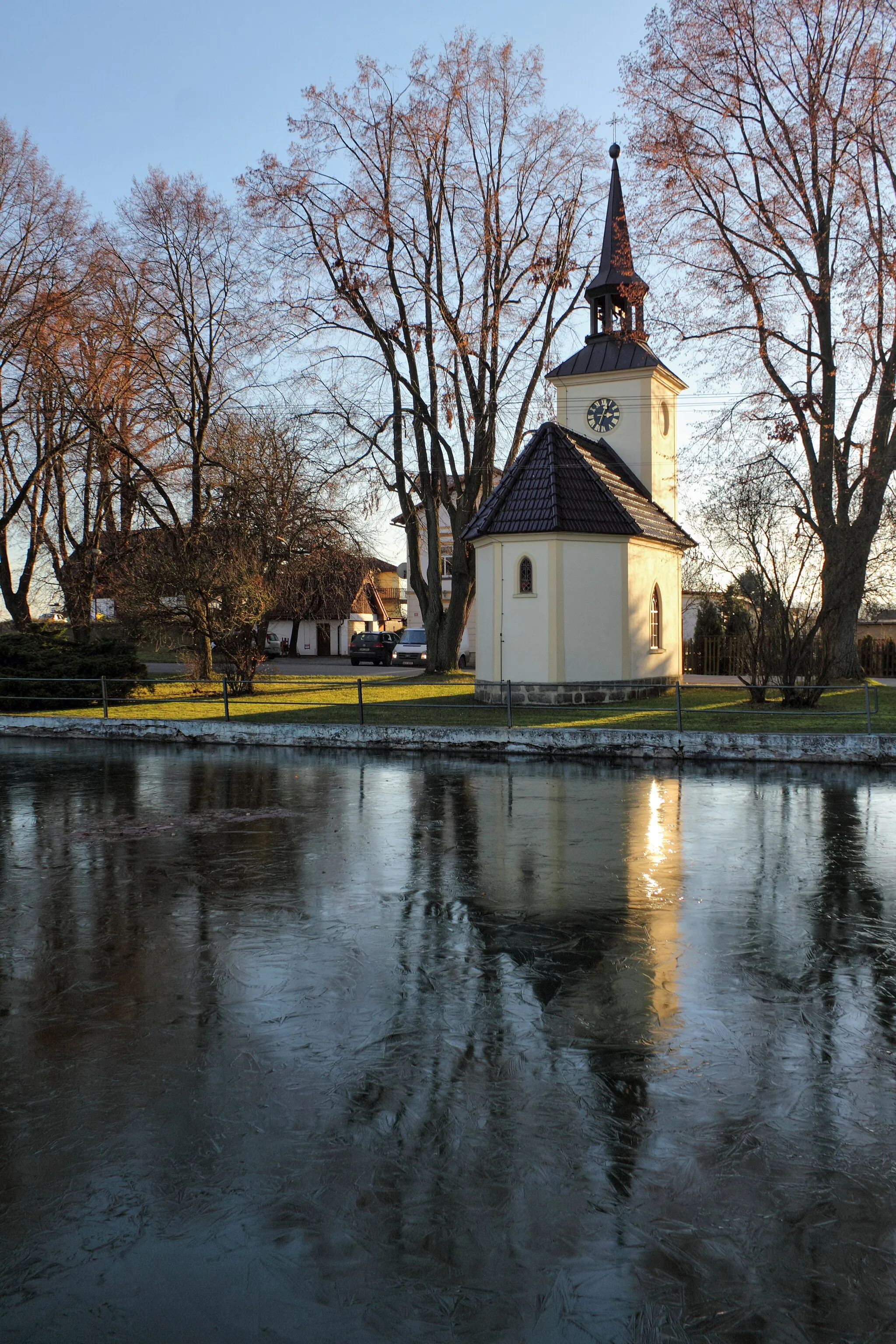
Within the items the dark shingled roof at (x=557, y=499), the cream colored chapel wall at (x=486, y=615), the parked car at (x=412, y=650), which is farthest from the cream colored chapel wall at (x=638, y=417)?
the parked car at (x=412, y=650)

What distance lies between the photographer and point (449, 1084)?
4461 millimetres

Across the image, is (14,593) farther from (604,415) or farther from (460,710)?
(604,415)

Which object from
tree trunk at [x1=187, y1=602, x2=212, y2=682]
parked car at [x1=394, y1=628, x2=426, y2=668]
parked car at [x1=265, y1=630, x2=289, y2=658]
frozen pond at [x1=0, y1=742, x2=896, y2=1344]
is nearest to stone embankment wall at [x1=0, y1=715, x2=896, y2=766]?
tree trunk at [x1=187, y1=602, x2=212, y2=682]

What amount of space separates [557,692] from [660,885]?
55.5 feet

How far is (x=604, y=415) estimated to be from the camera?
1231 inches

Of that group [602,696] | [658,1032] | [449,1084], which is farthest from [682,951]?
[602,696]

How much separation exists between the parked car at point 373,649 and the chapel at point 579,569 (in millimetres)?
20826

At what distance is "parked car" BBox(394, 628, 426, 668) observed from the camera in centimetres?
4956

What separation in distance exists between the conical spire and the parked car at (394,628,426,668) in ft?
66.9

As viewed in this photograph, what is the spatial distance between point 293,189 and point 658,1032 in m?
32.3

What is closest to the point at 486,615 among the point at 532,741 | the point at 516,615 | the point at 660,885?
the point at 516,615

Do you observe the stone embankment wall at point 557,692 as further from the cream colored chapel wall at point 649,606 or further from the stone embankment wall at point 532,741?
the stone embankment wall at point 532,741

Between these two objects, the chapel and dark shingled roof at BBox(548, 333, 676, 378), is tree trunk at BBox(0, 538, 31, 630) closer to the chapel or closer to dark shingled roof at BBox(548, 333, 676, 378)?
the chapel

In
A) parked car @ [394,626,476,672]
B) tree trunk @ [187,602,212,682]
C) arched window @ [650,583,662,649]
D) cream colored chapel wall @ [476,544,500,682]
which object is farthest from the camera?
parked car @ [394,626,476,672]
